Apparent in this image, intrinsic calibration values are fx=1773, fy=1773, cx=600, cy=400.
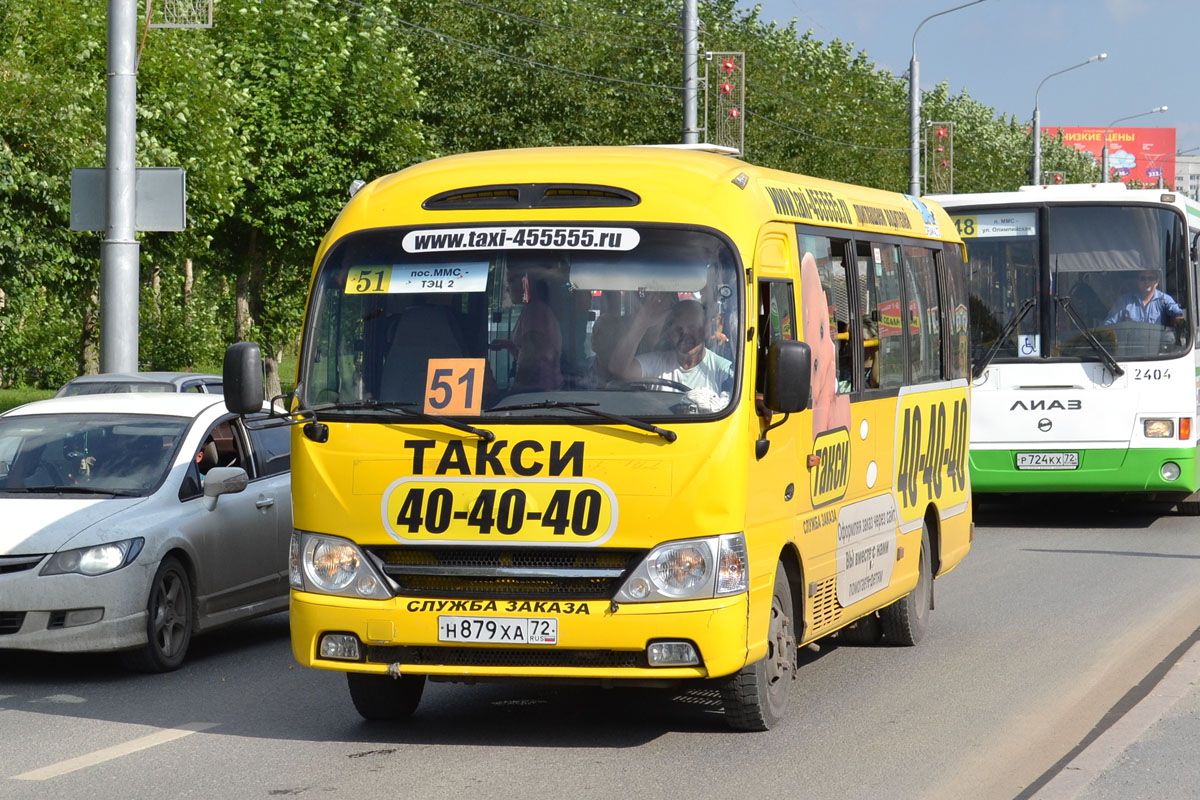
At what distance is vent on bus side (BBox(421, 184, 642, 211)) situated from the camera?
765 cm

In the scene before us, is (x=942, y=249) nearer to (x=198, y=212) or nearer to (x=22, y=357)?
(x=198, y=212)

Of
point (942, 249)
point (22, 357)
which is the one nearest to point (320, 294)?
point (942, 249)

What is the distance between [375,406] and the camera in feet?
24.5

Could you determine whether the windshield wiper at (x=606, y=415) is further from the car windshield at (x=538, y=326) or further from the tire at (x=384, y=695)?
the tire at (x=384, y=695)

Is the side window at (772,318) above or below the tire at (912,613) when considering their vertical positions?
above

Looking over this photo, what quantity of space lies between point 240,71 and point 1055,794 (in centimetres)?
3010

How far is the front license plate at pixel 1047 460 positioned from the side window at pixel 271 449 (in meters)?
8.54

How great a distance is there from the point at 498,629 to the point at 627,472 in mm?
822

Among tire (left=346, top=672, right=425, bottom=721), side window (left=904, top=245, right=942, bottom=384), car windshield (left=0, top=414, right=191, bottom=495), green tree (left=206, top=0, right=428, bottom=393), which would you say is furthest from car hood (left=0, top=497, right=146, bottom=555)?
green tree (left=206, top=0, right=428, bottom=393)

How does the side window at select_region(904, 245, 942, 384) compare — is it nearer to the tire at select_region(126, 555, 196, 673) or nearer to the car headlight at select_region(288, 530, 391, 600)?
the car headlight at select_region(288, 530, 391, 600)

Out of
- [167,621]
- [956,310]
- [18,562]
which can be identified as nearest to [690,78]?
[956,310]

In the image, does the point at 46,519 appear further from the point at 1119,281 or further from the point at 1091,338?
the point at 1119,281

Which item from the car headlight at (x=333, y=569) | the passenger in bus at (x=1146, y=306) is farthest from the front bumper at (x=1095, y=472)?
the car headlight at (x=333, y=569)

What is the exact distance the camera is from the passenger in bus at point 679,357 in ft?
24.0
